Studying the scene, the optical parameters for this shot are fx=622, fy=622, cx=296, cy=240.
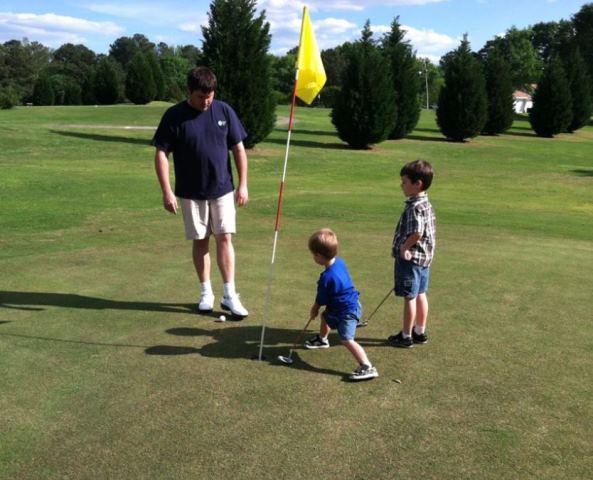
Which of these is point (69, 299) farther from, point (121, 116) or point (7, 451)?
point (121, 116)

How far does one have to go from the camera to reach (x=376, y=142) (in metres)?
30.9

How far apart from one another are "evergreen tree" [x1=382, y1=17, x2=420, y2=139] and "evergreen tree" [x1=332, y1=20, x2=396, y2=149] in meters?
4.41

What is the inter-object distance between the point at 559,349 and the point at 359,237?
491cm

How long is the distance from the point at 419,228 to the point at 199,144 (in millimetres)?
2119

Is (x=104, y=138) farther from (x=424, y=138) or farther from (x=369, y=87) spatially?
(x=424, y=138)

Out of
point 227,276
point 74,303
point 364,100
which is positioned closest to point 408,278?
point 227,276

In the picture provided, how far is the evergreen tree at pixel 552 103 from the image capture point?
42.8 metres

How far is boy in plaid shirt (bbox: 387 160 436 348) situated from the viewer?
482cm

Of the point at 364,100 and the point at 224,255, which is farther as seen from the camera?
the point at 364,100

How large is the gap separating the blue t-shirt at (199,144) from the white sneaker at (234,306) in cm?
95

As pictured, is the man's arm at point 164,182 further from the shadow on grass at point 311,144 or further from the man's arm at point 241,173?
the shadow on grass at point 311,144

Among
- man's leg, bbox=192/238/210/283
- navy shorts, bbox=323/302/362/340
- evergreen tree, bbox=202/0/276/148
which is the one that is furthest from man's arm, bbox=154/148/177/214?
evergreen tree, bbox=202/0/276/148

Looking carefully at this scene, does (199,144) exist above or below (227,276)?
above

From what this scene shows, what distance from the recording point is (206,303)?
5691 mm
